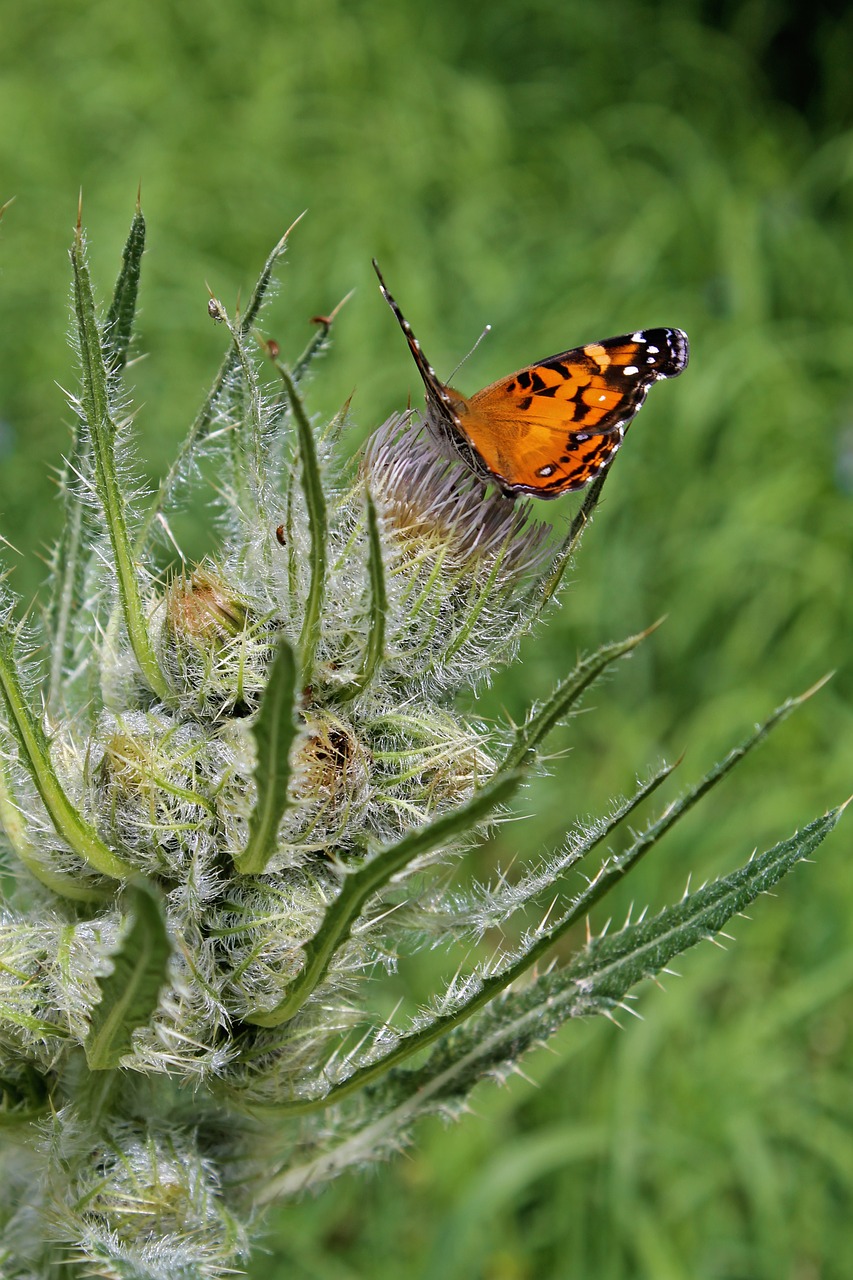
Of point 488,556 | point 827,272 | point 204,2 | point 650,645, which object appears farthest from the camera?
point 204,2

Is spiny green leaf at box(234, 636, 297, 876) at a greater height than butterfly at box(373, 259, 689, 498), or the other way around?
butterfly at box(373, 259, 689, 498)

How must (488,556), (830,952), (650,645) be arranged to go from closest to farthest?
(488,556) < (830,952) < (650,645)

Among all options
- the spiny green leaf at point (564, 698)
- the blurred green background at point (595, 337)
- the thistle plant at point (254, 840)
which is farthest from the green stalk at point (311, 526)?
the blurred green background at point (595, 337)

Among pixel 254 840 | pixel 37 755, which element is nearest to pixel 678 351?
pixel 254 840

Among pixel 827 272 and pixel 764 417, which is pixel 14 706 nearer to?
pixel 764 417

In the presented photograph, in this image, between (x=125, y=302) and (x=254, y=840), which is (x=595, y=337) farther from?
(x=254, y=840)

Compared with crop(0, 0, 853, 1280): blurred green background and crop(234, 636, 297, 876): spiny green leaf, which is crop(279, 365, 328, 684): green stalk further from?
crop(0, 0, 853, 1280): blurred green background

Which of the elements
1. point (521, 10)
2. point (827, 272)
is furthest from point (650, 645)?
point (521, 10)

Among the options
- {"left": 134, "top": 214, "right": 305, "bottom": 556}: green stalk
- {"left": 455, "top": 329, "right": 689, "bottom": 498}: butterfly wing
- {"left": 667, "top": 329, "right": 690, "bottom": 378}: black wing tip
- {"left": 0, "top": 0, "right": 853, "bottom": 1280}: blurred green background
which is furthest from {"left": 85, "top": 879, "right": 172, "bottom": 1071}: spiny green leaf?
{"left": 0, "top": 0, "right": 853, "bottom": 1280}: blurred green background
